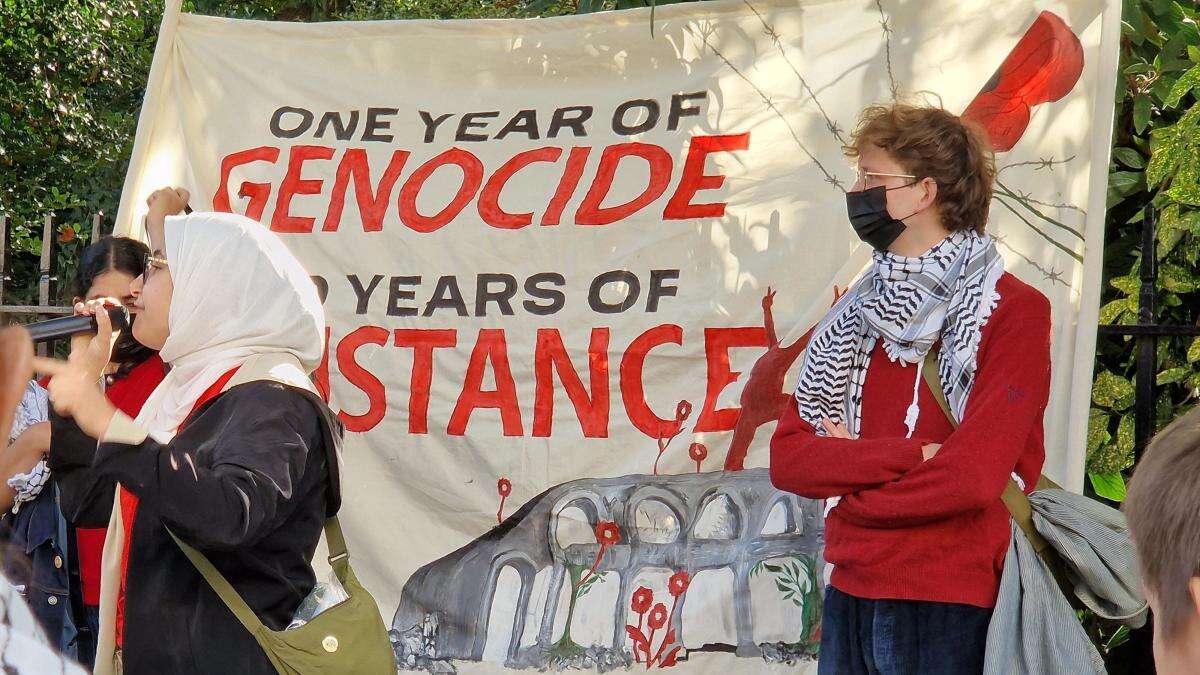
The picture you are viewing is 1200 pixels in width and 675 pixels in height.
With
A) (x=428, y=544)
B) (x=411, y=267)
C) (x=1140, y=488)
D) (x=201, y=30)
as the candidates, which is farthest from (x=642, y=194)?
→ (x=1140, y=488)

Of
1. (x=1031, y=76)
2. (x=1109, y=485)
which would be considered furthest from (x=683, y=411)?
(x=1031, y=76)

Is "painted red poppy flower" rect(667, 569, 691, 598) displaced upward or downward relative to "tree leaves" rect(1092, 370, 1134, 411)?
downward

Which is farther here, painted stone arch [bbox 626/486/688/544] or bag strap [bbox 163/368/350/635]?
painted stone arch [bbox 626/486/688/544]

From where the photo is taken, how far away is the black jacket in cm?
212

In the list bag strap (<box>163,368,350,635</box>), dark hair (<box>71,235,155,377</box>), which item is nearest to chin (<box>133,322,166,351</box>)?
bag strap (<box>163,368,350,635</box>)

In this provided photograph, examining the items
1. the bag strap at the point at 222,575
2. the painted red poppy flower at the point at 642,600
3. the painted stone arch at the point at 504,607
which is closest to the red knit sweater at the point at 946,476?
the bag strap at the point at 222,575

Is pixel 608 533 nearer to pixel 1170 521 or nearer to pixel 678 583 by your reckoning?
pixel 678 583

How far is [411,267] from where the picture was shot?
14.2ft

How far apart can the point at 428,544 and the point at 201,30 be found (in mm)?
2033

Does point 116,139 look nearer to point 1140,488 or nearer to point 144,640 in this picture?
point 144,640

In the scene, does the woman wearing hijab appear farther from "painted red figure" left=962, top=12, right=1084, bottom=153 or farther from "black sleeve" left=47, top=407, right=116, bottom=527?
"painted red figure" left=962, top=12, right=1084, bottom=153

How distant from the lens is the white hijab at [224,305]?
7.91ft

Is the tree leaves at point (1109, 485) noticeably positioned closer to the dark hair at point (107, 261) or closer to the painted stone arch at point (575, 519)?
the painted stone arch at point (575, 519)

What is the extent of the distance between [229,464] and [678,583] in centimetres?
196
